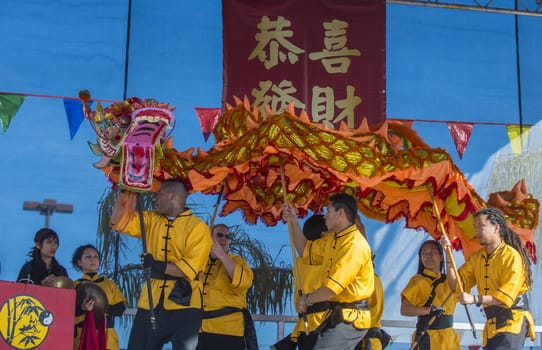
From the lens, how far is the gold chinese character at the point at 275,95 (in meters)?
6.48

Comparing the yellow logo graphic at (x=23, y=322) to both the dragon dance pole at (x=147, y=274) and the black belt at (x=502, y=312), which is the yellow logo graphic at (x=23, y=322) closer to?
the dragon dance pole at (x=147, y=274)

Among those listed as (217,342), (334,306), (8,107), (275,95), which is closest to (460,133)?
(275,95)

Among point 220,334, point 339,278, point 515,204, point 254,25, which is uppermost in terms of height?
point 254,25

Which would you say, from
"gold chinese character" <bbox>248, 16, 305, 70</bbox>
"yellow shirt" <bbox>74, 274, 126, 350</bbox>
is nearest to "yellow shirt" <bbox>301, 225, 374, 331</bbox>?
"yellow shirt" <bbox>74, 274, 126, 350</bbox>

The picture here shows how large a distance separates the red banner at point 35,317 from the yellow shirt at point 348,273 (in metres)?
1.39

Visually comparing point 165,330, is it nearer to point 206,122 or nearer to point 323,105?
point 206,122

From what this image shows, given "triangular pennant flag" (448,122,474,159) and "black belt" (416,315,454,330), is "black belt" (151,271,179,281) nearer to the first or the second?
"black belt" (416,315,454,330)

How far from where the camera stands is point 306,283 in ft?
16.0

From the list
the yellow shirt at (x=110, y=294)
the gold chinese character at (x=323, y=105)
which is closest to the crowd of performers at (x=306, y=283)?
the yellow shirt at (x=110, y=294)

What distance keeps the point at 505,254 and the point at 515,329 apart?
418 millimetres

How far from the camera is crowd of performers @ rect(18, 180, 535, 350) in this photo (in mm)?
4504

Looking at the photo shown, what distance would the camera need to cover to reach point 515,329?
4.80 metres

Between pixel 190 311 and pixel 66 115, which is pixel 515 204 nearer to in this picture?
pixel 190 311

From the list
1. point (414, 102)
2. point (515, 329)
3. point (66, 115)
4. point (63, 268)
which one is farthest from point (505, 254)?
point (66, 115)
